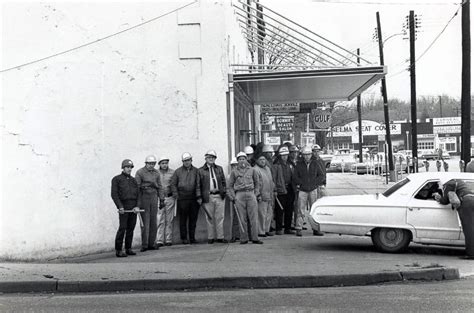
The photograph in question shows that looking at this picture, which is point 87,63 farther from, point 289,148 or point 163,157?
point 289,148

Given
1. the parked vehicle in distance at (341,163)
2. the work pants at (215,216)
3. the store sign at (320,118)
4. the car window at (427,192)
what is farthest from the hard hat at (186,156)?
the parked vehicle in distance at (341,163)

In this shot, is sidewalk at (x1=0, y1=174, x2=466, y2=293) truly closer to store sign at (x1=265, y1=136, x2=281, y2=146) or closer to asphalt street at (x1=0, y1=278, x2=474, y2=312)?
asphalt street at (x1=0, y1=278, x2=474, y2=312)

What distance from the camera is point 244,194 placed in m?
11.7

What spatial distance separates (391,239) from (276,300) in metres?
3.85

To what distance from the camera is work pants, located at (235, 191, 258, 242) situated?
11609 mm

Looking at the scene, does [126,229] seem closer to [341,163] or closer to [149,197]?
[149,197]

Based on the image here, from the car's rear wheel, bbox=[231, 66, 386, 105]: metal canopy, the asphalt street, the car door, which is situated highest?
bbox=[231, 66, 386, 105]: metal canopy

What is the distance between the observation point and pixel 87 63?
11.4 metres

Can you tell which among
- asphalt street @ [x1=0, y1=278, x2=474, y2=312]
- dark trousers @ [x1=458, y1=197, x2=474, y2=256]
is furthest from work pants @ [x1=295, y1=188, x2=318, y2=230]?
asphalt street @ [x1=0, y1=278, x2=474, y2=312]

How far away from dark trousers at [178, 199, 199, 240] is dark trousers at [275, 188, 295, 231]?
1966 millimetres

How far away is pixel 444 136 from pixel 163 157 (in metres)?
99.4

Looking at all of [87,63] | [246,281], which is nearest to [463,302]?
[246,281]

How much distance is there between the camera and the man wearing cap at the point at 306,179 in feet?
41.3

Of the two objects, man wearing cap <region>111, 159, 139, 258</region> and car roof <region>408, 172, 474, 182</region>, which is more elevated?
car roof <region>408, 172, 474, 182</region>
